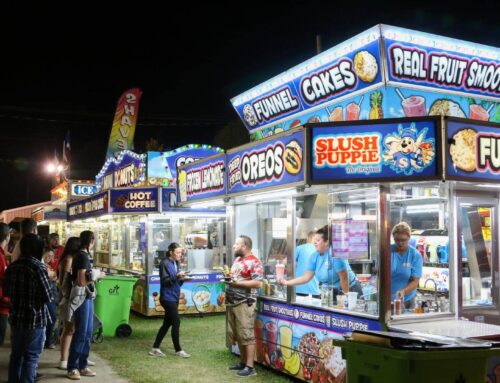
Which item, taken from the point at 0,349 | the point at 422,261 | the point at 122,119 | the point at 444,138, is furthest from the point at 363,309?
the point at 122,119

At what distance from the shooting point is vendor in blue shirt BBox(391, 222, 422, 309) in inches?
261

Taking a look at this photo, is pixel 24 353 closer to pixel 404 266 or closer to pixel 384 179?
pixel 384 179

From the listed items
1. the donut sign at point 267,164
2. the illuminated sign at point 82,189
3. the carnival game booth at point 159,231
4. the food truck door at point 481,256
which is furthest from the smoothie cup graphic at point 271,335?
the illuminated sign at point 82,189

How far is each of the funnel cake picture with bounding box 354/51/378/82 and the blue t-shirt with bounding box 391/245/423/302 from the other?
200 cm

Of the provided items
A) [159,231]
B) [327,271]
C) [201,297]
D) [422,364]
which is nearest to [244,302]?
[327,271]

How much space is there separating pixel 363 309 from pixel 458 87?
2.95 meters

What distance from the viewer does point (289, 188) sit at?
21.7ft

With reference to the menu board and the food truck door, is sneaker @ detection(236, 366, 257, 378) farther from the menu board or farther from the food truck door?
the food truck door

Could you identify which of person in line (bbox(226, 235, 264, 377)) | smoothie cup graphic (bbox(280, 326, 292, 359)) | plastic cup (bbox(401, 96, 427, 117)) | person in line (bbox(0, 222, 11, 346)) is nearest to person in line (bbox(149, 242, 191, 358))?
person in line (bbox(226, 235, 264, 377))

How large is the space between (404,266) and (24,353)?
4.25 m

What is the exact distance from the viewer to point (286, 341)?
768 cm

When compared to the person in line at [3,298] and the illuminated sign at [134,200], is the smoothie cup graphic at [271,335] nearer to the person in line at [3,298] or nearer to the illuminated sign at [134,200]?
the person in line at [3,298]

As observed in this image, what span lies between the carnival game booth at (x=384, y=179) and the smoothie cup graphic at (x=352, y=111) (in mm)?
13

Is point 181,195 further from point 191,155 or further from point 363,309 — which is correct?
point 363,309
